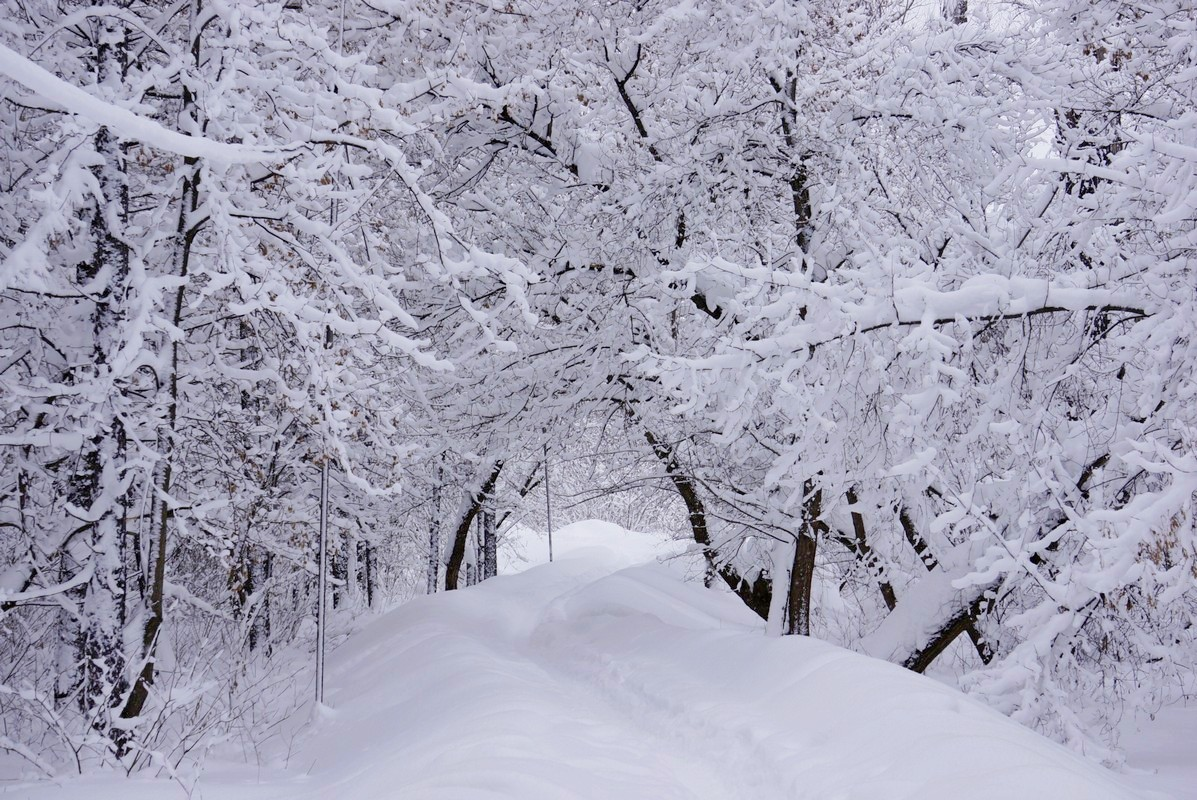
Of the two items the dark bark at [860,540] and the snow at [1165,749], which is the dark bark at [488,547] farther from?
the snow at [1165,749]

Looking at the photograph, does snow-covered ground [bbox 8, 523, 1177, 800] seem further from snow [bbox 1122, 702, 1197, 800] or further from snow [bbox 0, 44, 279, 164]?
snow [bbox 0, 44, 279, 164]

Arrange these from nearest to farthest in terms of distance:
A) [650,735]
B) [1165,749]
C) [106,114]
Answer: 1. [106,114]
2. [650,735]
3. [1165,749]

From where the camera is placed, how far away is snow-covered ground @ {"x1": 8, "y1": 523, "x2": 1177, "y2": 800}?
4.31m

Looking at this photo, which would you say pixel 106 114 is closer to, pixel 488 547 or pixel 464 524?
pixel 464 524

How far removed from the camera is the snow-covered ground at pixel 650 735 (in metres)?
4.31

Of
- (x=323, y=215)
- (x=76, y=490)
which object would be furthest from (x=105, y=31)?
(x=76, y=490)

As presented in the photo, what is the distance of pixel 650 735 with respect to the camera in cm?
657

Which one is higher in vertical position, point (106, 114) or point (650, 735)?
point (106, 114)

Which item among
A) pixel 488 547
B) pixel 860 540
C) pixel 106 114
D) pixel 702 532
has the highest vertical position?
pixel 106 114

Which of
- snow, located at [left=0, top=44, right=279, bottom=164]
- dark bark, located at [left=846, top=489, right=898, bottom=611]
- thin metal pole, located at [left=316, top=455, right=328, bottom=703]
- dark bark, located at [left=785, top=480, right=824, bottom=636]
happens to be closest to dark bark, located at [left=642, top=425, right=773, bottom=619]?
dark bark, located at [left=785, top=480, right=824, bottom=636]

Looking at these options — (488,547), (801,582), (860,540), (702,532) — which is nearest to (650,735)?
(801,582)

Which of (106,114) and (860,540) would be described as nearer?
(106,114)

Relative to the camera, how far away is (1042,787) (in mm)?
3770

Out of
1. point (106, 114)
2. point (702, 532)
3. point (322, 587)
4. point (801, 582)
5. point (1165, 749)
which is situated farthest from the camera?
point (702, 532)
